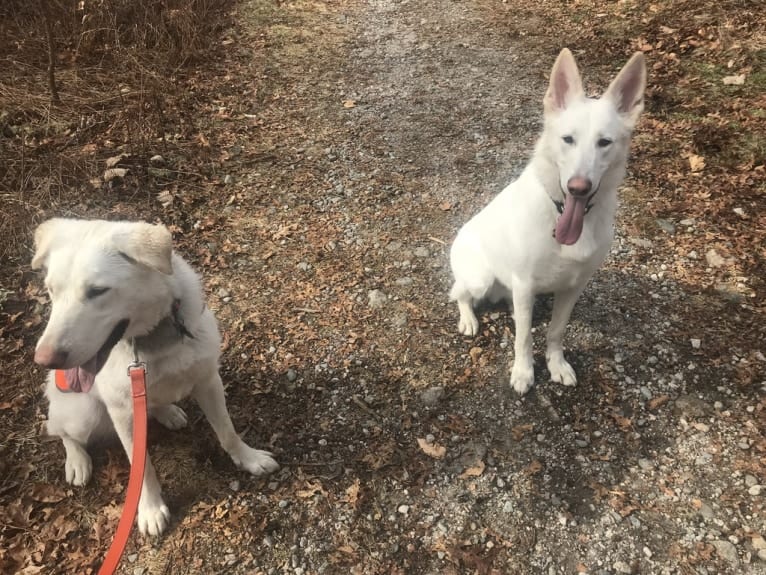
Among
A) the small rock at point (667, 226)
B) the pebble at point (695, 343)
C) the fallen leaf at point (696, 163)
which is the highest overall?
the fallen leaf at point (696, 163)

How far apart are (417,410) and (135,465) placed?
1.77 meters

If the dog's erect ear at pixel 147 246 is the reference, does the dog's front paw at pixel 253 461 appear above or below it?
below

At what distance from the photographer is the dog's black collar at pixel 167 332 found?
2416 mm

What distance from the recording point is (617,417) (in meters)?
3.26

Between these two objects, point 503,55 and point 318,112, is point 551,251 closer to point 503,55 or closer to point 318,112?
point 318,112

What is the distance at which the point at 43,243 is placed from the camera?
89.9 inches

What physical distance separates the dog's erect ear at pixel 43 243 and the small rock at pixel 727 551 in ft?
11.5

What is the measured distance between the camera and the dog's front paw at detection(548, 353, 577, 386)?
3.46 m

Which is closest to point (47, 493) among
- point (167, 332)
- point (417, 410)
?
point (167, 332)

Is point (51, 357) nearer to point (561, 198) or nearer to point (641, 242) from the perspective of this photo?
point (561, 198)

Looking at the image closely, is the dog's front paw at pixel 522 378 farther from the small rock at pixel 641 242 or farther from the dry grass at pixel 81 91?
the dry grass at pixel 81 91

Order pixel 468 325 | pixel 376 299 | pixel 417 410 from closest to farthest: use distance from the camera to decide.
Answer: pixel 417 410 → pixel 468 325 → pixel 376 299

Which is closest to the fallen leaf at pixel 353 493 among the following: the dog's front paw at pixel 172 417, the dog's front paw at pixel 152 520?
the dog's front paw at pixel 152 520

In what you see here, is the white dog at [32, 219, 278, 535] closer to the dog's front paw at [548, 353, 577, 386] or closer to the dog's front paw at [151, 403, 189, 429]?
the dog's front paw at [151, 403, 189, 429]
